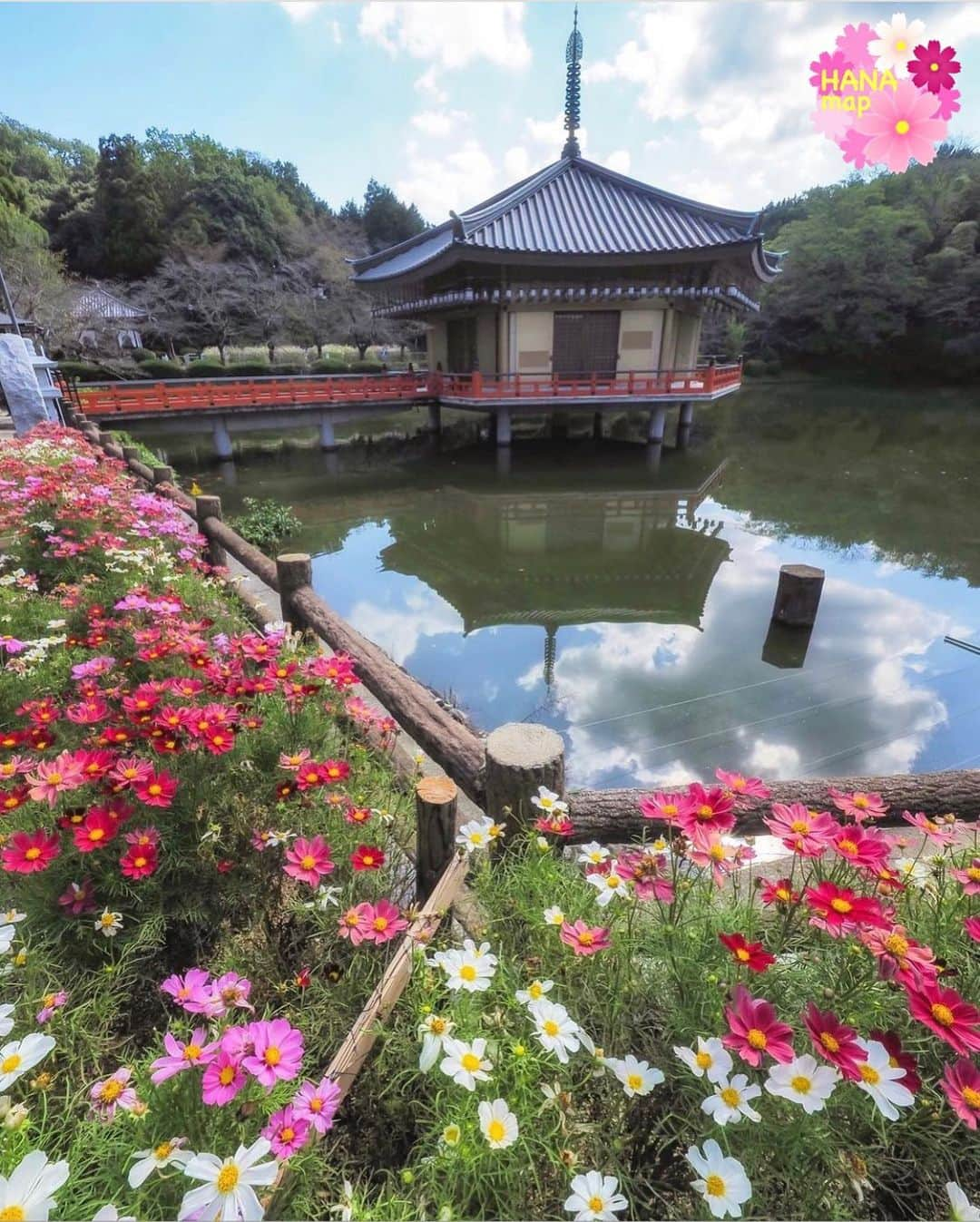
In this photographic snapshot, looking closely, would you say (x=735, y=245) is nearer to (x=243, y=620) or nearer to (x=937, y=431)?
(x=937, y=431)

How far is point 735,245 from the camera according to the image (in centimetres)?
1164

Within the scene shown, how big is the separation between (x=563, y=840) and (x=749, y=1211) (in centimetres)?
96

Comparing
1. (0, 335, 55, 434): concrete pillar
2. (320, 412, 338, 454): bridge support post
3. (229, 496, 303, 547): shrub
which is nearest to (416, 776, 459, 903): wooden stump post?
(229, 496, 303, 547): shrub

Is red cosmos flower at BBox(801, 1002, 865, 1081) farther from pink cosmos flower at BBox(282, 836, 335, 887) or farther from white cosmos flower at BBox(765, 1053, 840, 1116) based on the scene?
pink cosmos flower at BBox(282, 836, 335, 887)

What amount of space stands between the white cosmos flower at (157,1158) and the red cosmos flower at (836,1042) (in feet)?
3.20

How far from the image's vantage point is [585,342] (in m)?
13.8

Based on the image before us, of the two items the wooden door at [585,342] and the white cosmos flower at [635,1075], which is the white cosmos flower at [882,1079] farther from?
the wooden door at [585,342]

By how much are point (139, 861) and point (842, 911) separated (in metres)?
1.47

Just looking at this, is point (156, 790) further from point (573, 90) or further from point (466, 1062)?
point (573, 90)

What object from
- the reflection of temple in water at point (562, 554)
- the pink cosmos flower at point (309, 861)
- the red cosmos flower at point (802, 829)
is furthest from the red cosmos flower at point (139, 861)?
the reflection of temple in water at point (562, 554)

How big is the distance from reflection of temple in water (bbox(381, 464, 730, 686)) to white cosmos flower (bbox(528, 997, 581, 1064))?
12.5 feet

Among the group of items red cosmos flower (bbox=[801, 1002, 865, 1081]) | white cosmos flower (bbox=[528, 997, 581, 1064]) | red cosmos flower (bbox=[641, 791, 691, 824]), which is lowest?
white cosmos flower (bbox=[528, 997, 581, 1064])

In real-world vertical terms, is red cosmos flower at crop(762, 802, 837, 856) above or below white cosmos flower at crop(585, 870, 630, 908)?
above

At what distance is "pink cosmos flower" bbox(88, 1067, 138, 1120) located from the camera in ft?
3.16
